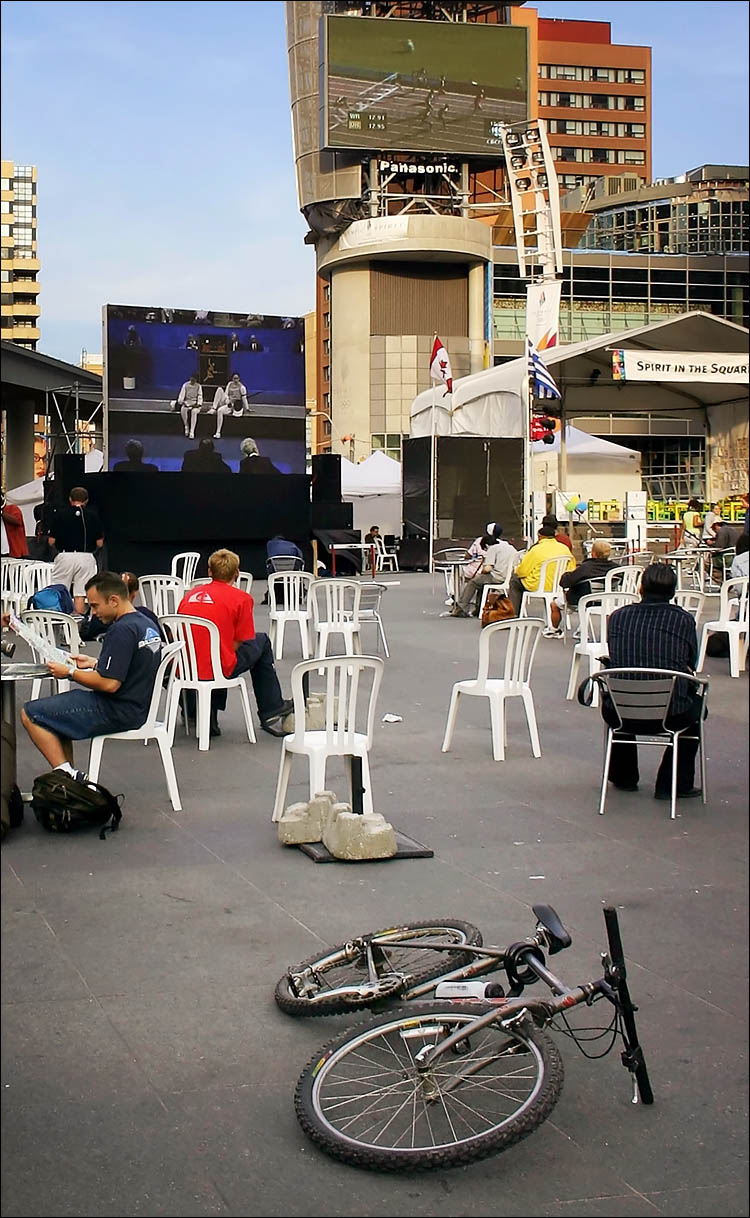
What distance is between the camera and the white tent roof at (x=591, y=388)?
21.9 m

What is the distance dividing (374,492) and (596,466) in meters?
5.25

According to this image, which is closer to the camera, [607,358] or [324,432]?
[607,358]

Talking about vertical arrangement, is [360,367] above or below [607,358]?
above

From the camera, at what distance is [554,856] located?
5.09 metres

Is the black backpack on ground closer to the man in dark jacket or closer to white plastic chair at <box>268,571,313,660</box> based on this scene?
white plastic chair at <box>268,571,313,660</box>

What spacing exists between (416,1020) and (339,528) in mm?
24157

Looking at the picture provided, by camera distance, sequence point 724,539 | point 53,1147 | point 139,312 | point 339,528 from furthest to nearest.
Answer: point 339,528
point 139,312
point 724,539
point 53,1147

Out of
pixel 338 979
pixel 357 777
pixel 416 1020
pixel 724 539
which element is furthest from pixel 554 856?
pixel 724 539

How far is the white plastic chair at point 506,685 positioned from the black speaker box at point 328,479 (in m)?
19.7

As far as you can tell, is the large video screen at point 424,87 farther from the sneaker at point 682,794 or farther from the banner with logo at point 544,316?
the sneaker at point 682,794

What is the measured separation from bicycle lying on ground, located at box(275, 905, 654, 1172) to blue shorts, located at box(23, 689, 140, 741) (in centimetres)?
329

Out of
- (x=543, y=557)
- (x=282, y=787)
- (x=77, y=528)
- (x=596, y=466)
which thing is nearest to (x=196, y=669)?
(x=282, y=787)

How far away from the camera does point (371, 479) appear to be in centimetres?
2995

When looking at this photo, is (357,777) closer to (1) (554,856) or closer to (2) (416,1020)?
(1) (554,856)
